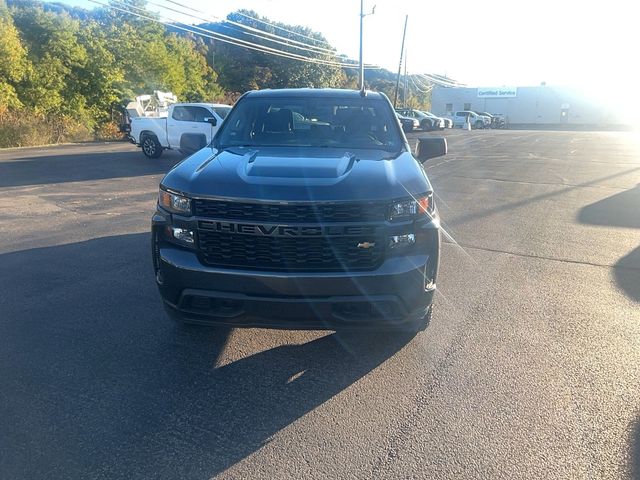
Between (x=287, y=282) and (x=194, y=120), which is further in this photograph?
(x=194, y=120)

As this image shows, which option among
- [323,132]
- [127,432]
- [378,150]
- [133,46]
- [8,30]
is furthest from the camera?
[133,46]

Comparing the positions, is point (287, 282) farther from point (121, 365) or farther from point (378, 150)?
point (378, 150)

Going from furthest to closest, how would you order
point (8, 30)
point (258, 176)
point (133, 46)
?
point (133, 46) < point (8, 30) < point (258, 176)

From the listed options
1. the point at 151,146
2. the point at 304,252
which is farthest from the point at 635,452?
the point at 151,146

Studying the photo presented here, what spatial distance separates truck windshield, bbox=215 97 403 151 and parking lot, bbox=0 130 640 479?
158 cm

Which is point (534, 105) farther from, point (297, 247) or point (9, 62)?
point (297, 247)

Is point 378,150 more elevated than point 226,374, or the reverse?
point 378,150

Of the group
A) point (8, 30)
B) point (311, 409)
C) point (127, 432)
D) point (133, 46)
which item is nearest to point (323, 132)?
point (311, 409)

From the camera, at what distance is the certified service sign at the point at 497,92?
236 feet

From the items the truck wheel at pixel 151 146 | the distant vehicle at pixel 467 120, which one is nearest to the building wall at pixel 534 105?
the distant vehicle at pixel 467 120

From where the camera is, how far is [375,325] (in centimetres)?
338

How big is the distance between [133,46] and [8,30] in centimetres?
928

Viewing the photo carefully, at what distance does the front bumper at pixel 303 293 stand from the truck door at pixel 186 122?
12932mm

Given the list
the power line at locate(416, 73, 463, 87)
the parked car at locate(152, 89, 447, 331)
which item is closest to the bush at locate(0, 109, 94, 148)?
the parked car at locate(152, 89, 447, 331)
